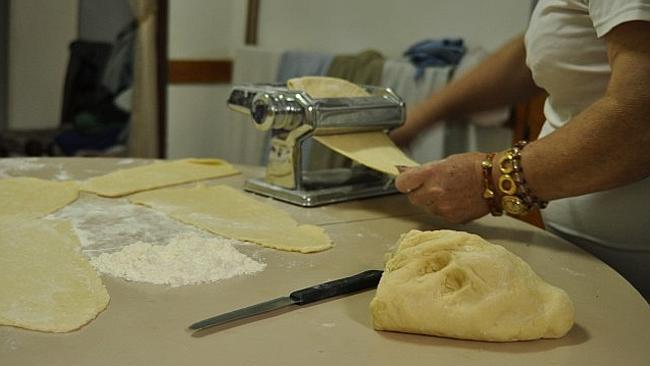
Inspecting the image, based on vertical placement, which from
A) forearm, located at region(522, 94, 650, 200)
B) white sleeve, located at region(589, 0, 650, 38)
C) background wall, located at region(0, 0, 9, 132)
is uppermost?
white sleeve, located at region(589, 0, 650, 38)

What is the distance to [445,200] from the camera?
1086 mm

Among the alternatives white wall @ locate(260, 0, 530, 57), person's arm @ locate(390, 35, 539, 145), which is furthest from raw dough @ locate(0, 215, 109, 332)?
white wall @ locate(260, 0, 530, 57)

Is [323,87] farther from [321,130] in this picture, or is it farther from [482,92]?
[482,92]

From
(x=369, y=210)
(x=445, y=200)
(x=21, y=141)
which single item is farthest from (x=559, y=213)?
(x=21, y=141)

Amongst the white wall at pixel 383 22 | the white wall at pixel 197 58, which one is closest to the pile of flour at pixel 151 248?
the white wall at pixel 383 22

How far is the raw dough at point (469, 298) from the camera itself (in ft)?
2.32

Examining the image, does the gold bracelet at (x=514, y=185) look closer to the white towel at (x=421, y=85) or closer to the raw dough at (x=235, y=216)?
the raw dough at (x=235, y=216)

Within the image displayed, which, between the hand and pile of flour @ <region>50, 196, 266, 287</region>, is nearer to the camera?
pile of flour @ <region>50, 196, 266, 287</region>

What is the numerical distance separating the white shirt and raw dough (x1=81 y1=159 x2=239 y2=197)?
587 millimetres

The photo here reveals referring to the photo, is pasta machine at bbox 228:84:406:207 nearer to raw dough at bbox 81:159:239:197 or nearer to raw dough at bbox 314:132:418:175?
raw dough at bbox 314:132:418:175

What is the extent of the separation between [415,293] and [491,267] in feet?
0.26

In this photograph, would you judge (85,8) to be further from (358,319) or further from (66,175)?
(358,319)

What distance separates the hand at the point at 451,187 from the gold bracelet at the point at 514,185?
0.12ft

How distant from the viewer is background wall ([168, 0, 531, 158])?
2.20 metres
